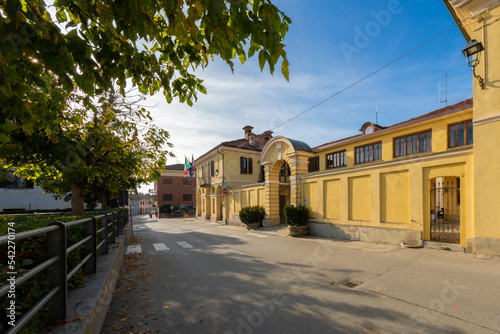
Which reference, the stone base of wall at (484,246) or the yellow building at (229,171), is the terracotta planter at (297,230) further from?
the yellow building at (229,171)

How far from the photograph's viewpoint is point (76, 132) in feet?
28.5

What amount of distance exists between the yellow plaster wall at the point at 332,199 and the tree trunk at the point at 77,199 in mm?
11635

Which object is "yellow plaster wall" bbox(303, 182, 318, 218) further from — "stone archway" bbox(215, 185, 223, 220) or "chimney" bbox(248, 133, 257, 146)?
"chimney" bbox(248, 133, 257, 146)

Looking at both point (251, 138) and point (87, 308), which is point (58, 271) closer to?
point (87, 308)

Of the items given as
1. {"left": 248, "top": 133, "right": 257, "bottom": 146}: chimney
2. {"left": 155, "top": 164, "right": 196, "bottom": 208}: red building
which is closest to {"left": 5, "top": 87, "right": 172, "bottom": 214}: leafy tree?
{"left": 248, "top": 133, "right": 257, "bottom": 146}: chimney

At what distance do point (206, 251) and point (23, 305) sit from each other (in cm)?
769

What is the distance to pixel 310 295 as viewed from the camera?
4656mm

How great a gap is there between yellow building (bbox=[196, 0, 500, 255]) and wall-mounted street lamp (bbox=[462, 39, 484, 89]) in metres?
0.07

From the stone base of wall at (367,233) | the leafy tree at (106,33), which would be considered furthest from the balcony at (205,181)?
the leafy tree at (106,33)

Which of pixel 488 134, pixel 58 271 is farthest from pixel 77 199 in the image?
pixel 488 134

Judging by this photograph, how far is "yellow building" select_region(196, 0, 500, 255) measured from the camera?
7.82 meters

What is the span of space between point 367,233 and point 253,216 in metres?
9.17

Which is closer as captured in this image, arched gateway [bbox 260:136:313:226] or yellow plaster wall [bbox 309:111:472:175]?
yellow plaster wall [bbox 309:111:472:175]

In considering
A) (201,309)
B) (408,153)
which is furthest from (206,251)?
(408,153)
